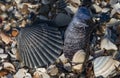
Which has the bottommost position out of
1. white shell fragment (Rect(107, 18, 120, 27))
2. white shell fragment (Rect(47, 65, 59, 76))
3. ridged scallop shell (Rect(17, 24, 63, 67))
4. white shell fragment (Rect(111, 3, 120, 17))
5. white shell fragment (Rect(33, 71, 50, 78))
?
white shell fragment (Rect(33, 71, 50, 78))

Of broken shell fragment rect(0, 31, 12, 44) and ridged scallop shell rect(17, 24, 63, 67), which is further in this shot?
broken shell fragment rect(0, 31, 12, 44)

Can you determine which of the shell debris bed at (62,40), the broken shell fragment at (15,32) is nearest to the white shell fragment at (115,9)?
the shell debris bed at (62,40)

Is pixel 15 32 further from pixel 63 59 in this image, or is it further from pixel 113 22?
pixel 113 22

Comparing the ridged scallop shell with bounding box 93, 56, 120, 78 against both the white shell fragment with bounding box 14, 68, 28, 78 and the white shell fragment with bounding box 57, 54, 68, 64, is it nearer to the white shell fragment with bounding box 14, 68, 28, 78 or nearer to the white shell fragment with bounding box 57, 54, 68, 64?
the white shell fragment with bounding box 57, 54, 68, 64

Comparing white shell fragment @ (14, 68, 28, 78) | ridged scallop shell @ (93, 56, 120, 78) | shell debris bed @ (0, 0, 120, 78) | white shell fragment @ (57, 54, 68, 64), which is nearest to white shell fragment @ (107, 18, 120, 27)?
shell debris bed @ (0, 0, 120, 78)

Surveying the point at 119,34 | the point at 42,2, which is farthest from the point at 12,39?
the point at 119,34

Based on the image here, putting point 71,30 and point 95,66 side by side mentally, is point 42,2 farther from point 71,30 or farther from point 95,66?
point 95,66

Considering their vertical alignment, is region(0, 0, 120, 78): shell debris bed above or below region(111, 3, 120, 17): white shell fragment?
below

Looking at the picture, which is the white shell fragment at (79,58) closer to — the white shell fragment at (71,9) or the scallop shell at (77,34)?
the scallop shell at (77,34)
